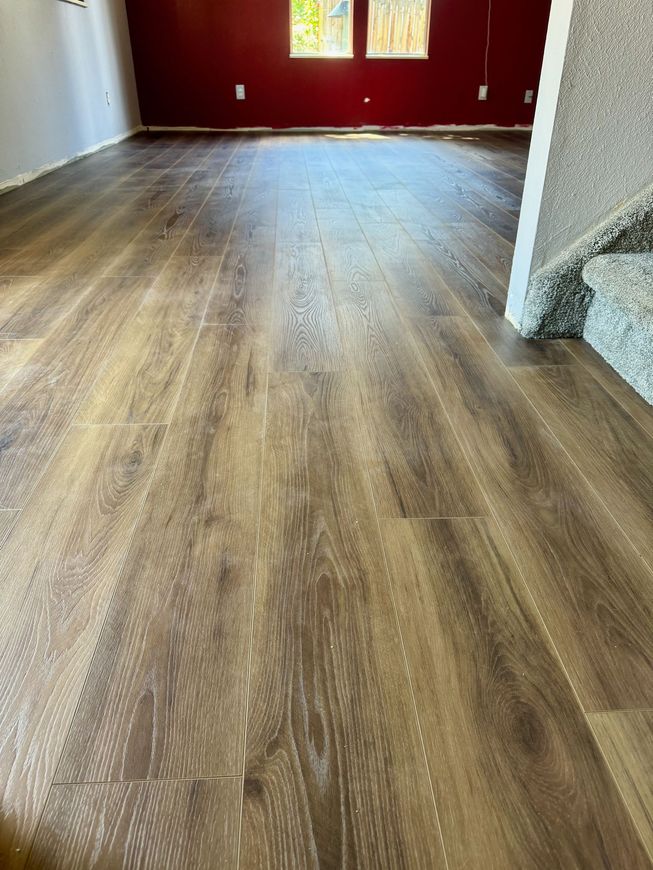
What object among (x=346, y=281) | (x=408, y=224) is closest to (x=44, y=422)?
(x=346, y=281)

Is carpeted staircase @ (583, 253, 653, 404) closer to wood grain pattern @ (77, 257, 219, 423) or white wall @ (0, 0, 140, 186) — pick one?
wood grain pattern @ (77, 257, 219, 423)

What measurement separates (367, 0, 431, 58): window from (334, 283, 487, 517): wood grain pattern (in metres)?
5.69

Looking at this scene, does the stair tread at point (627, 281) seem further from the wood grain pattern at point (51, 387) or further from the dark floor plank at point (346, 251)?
the wood grain pattern at point (51, 387)

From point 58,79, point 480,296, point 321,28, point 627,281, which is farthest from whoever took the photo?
point 321,28

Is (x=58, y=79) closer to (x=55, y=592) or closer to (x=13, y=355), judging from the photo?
(x=13, y=355)

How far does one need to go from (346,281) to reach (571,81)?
92 cm

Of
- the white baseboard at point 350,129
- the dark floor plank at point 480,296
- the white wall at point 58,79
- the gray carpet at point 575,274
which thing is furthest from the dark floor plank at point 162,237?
the white baseboard at point 350,129

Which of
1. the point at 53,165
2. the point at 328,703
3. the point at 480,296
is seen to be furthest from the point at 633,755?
the point at 53,165

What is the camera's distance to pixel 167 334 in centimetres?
174

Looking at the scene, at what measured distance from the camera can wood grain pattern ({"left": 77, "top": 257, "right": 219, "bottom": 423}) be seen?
53.7 inches

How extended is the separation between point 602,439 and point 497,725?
0.74 metres

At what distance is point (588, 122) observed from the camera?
151 centimetres

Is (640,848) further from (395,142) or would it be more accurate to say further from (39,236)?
(395,142)

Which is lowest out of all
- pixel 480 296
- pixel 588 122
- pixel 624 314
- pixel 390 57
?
pixel 480 296
